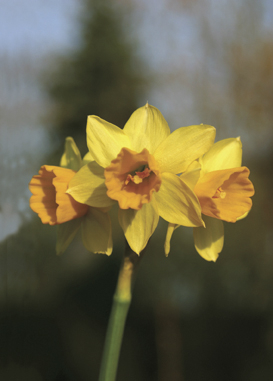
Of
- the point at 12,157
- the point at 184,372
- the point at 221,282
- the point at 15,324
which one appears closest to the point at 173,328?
the point at 184,372

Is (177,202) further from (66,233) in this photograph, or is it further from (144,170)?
(66,233)

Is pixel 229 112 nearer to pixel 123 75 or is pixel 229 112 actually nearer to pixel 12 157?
pixel 123 75

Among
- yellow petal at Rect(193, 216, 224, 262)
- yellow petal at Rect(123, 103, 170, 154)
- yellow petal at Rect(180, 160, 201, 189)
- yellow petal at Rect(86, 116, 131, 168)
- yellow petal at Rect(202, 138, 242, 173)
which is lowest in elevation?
yellow petal at Rect(193, 216, 224, 262)

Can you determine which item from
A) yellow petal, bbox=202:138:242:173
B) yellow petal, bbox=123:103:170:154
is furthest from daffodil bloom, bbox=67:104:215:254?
yellow petal, bbox=202:138:242:173

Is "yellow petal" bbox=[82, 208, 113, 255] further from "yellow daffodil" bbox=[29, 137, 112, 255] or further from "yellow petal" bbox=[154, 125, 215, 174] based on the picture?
"yellow petal" bbox=[154, 125, 215, 174]

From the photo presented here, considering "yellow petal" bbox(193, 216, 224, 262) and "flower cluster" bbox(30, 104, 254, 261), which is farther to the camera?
"yellow petal" bbox(193, 216, 224, 262)

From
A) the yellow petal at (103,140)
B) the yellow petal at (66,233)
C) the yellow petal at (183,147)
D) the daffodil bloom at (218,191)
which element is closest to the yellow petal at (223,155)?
the daffodil bloom at (218,191)

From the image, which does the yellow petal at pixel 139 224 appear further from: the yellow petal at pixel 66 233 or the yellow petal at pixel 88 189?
the yellow petal at pixel 66 233
